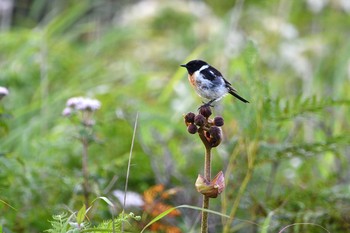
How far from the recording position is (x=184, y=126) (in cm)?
359

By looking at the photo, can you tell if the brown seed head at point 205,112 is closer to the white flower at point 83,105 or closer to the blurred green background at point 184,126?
the blurred green background at point 184,126

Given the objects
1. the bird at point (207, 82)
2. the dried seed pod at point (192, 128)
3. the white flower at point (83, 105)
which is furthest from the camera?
the white flower at point (83, 105)

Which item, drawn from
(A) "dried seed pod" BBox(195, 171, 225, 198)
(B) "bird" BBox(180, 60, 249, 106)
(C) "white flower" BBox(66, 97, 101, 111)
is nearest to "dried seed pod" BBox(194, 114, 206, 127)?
(A) "dried seed pod" BBox(195, 171, 225, 198)

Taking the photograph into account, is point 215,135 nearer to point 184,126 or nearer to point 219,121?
point 219,121

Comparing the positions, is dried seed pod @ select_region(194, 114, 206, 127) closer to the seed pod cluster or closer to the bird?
the seed pod cluster

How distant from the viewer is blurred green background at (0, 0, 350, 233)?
263 cm

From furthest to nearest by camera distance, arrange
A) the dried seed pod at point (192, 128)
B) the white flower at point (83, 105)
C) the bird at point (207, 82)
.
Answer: the white flower at point (83, 105) < the bird at point (207, 82) < the dried seed pod at point (192, 128)

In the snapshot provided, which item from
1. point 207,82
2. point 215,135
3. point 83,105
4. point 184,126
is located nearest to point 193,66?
point 207,82

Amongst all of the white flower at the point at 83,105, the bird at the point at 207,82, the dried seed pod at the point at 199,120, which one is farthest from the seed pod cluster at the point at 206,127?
the white flower at the point at 83,105

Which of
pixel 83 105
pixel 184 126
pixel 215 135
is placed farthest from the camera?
pixel 184 126

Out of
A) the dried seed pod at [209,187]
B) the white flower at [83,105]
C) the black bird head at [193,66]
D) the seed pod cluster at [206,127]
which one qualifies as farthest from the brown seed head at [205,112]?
the white flower at [83,105]

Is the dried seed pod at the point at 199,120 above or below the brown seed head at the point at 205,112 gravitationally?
below

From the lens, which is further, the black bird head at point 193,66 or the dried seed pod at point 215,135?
the black bird head at point 193,66

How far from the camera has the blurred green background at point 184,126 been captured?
8.64ft
